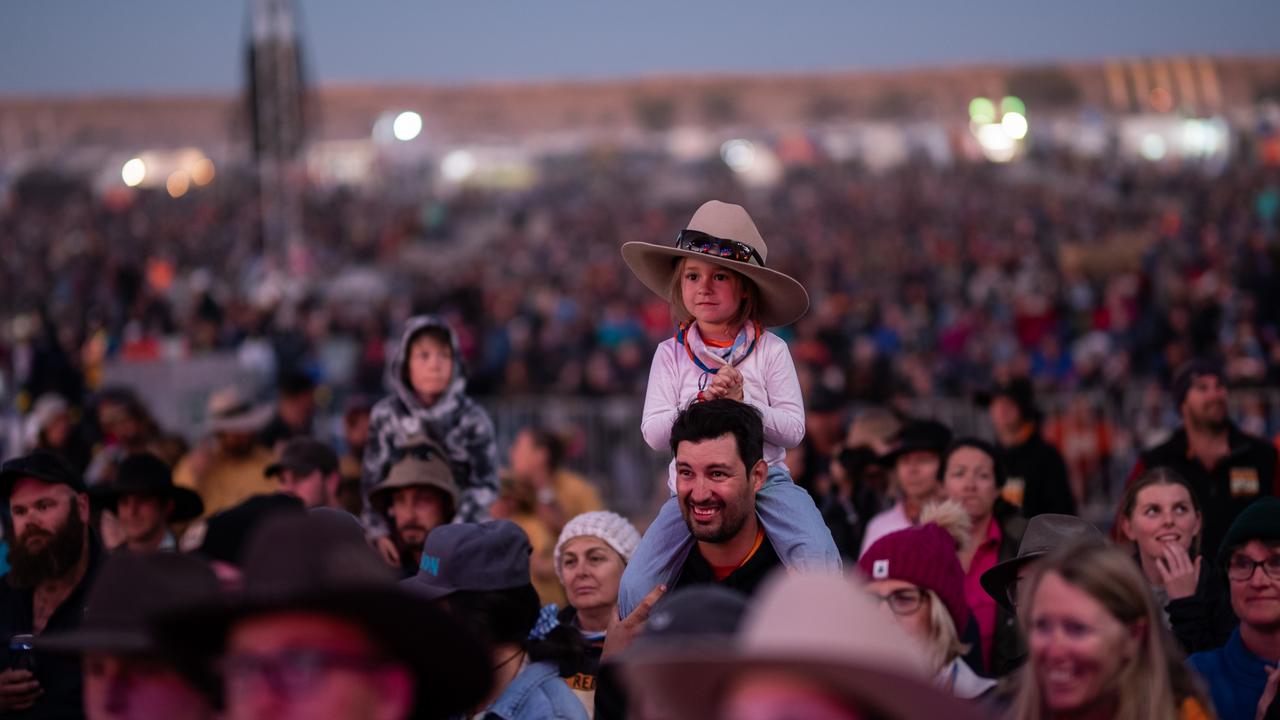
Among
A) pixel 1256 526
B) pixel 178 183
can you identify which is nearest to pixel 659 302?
pixel 1256 526

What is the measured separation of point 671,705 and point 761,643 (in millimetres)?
268

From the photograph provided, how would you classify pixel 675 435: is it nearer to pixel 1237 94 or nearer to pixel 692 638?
pixel 692 638

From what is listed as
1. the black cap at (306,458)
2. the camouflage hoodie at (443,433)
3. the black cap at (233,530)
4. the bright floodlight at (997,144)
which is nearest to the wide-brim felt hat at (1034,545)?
the black cap at (233,530)

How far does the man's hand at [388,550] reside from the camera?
6.75 metres

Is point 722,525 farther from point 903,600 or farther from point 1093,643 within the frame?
point 1093,643

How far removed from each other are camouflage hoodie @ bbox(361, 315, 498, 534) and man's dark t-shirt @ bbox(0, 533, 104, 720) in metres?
1.94

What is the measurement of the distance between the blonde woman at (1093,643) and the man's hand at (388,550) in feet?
12.0

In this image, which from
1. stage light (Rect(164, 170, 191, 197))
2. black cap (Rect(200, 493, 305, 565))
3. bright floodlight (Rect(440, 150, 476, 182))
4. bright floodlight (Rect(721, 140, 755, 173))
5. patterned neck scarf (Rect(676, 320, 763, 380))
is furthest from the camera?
bright floodlight (Rect(440, 150, 476, 182))

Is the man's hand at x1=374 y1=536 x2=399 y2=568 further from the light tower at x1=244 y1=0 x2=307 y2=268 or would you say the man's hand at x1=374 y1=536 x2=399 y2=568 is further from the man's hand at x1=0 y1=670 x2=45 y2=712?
the light tower at x1=244 y1=0 x2=307 y2=268

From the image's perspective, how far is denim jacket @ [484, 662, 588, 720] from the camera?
4457 mm

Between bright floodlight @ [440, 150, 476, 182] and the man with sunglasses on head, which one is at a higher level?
bright floodlight @ [440, 150, 476, 182]

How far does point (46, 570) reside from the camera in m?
5.34

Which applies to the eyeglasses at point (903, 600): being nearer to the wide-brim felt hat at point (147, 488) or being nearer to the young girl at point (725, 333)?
the young girl at point (725, 333)

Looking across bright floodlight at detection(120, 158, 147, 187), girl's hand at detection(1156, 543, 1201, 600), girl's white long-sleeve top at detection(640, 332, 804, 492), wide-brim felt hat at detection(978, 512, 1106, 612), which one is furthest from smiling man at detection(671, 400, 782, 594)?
bright floodlight at detection(120, 158, 147, 187)
